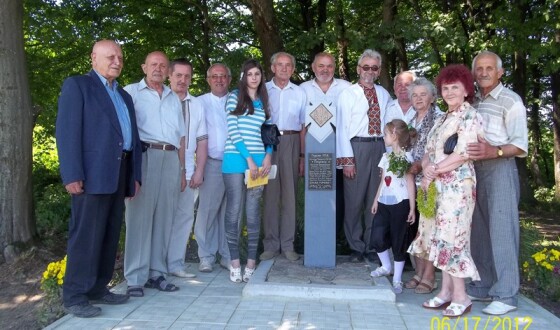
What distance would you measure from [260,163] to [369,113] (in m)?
1.38

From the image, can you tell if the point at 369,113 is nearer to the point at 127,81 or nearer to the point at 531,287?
the point at 531,287

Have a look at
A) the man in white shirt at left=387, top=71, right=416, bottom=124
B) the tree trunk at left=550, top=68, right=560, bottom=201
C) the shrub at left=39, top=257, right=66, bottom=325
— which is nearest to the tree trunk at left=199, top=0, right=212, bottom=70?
the man in white shirt at left=387, top=71, right=416, bottom=124

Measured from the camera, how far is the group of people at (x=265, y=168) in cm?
423

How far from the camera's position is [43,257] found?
714 cm

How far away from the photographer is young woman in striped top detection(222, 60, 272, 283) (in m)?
5.14

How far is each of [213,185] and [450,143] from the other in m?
2.61

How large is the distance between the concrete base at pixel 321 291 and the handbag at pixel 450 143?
1.41 m

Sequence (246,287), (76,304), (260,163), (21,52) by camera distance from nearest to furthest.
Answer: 1. (76,304)
2. (246,287)
3. (260,163)
4. (21,52)

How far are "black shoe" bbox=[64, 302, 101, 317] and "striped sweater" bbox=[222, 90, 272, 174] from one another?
1814mm

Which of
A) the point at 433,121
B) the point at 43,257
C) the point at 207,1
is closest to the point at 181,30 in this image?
the point at 207,1

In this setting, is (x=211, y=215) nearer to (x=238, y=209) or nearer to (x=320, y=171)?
(x=238, y=209)

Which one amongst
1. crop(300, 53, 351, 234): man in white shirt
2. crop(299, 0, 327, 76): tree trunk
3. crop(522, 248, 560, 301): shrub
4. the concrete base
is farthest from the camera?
crop(299, 0, 327, 76): tree trunk
